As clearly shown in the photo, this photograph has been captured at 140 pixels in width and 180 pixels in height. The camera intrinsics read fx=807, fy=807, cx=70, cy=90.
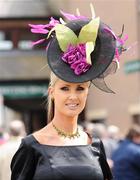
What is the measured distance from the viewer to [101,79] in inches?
190

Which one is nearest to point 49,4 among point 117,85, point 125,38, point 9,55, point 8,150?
point 9,55

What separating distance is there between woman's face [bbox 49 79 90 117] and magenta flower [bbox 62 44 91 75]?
9 cm

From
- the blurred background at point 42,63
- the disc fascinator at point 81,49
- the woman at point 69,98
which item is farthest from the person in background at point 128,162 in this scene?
the blurred background at point 42,63

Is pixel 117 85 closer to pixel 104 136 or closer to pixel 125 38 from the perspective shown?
pixel 104 136

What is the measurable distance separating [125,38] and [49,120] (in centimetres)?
69

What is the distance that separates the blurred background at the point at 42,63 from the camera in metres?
26.3

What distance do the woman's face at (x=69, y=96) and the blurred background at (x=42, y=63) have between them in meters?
20.7

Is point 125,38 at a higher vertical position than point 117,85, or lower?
higher

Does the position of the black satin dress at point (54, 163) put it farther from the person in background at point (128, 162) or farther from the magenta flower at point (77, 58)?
the person in background at point (128, 162)

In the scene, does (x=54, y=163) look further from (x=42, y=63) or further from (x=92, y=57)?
(x=42, y=63)

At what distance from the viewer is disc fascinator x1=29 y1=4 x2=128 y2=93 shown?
185 inches

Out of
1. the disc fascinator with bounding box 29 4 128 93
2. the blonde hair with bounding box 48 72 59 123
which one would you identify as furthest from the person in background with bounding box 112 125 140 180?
the disc fascinator with bounding box 29 4 128 93

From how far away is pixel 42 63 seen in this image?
2650 centimetres

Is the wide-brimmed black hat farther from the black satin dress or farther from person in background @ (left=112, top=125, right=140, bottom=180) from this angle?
person in background @ (left=112, top=125, right=140, bottom=180)
